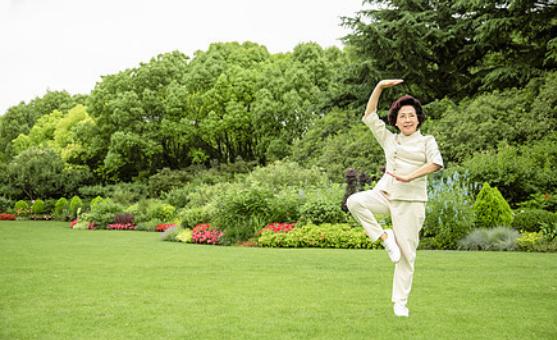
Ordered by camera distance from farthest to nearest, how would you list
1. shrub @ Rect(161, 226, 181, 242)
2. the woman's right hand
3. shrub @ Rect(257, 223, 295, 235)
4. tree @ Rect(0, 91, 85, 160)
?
tree @ Rect(0, 91, 85, 160)
shrub @ Rect(161, 226, 181, 242)
shrub @ Rect(257, 223, 295, 235)
the woman's right hand

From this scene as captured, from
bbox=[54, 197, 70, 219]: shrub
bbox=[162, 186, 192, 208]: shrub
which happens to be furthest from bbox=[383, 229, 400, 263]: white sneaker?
bbox=[54, 197, 70, 219]: shrub

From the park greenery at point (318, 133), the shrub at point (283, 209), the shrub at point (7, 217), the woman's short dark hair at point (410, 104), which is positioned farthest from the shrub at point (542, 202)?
the shrub at point (7, 217)

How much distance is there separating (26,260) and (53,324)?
6346 millimetres

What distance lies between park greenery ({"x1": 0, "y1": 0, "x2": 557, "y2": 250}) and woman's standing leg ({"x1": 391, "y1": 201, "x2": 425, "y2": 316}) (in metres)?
7.00

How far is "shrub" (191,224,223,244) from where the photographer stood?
1500cm

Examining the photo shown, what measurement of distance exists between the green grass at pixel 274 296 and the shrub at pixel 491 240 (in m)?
0.69

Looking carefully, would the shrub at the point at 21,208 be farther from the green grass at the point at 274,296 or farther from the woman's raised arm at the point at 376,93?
the woman's raised arm at the point at 376,93

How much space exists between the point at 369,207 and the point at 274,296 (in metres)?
2.08

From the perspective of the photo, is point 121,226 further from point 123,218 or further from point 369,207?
point 369,207

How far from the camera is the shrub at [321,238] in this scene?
12.7 meters

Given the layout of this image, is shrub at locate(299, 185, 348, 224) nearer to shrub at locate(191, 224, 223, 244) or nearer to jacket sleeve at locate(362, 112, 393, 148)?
shrub at locate(191, 224, 223, 244)

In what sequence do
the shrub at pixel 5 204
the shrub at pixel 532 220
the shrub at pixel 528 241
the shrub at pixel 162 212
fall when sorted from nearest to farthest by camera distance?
the shrub at pixel 528 241 < the shrub at pixel 532 220 < the shrub at pixel 162 212 < the shrub at pixel 5 204

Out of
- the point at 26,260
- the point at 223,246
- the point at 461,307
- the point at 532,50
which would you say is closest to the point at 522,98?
the point at 532,50

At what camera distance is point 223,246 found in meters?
14.2
